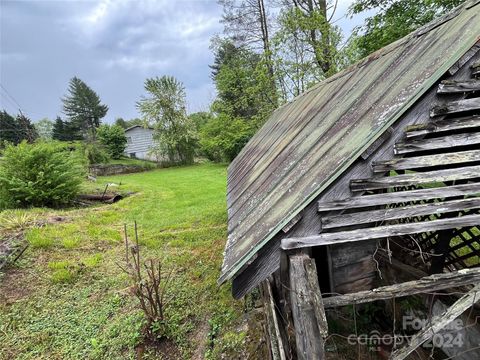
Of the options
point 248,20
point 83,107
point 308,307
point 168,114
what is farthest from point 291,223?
point 83,107

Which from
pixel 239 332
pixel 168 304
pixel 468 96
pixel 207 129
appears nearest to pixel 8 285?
pixel 168 304

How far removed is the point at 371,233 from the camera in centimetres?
201

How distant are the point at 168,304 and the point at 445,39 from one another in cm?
515

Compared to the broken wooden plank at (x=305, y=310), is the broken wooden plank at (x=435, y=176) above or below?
above

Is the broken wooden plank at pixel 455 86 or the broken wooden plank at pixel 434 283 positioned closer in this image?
the broken wooden plank at pixel 455 86

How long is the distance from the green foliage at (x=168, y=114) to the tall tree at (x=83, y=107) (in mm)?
22916

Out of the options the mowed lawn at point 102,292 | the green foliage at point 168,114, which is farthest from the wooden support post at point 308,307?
the green foliage at point 168,114

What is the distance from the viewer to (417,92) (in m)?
1.84

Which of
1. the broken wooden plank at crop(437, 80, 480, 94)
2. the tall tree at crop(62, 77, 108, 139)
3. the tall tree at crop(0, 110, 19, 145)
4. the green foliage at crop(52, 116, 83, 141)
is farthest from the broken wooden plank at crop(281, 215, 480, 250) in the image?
the tall tree at crop(62, 77, 108, 139)

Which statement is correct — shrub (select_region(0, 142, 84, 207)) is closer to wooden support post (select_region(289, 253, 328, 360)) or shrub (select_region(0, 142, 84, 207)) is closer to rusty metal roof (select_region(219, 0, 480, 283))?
rusty metal roof (select_region(219, 0, 480, 283))

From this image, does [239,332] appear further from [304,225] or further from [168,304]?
[304,225]

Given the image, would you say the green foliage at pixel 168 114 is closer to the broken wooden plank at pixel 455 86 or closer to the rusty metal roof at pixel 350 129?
the rusty metal roof at pixel 350 129

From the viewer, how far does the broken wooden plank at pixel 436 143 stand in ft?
6.32

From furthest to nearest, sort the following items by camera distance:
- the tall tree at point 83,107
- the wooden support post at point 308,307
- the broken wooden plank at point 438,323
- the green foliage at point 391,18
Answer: the tall tree at point 83,107, the green foliage at point 391,18, the broken wooden plank at point 438,323, the wooden support post at point 308,307
